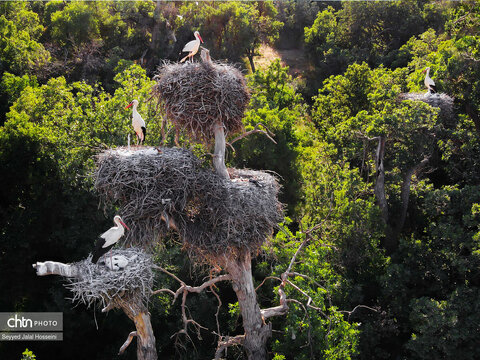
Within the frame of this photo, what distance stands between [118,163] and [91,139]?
6.22 metres

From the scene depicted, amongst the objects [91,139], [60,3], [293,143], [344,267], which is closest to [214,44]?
[60,3]

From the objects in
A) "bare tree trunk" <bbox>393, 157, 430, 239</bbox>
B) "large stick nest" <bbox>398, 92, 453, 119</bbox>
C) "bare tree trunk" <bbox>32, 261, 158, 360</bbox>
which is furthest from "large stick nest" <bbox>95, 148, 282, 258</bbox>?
"large stick nest" <bbox>398, 92, 453, 119</bbox>

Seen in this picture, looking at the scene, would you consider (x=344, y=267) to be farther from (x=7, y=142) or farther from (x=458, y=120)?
(x=7, y=142)

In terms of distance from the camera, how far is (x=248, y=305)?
9.46 metres

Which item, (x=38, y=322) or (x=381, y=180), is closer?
(x=38, y=322)

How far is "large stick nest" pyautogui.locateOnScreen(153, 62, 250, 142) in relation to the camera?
839 centimetres

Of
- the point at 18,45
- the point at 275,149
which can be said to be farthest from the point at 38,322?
the point at 18,45

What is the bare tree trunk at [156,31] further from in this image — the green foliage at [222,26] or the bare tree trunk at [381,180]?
the bare tree trunk at [381,180]

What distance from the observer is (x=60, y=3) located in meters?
26.7

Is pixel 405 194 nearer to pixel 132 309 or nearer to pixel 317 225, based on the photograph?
pixel 317 225

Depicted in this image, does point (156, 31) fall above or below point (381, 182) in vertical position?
above

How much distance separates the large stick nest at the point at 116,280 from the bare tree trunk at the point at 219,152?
221 centimetres

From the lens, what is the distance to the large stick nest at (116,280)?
701 cm

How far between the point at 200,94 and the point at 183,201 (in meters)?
1.91
